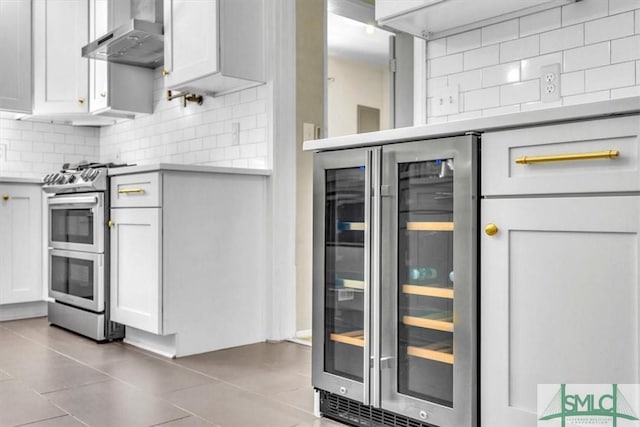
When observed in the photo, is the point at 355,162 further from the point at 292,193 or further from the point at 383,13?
the point at 292,193

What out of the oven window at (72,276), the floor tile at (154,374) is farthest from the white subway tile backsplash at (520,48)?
the oven window at (72,276)

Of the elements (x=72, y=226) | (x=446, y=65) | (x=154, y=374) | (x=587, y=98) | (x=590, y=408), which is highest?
(x=446, y=65)

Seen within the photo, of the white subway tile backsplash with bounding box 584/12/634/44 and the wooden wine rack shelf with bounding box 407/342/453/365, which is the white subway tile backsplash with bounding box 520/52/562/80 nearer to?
the white subway tile backsplash with bounding box 584/12/634/44

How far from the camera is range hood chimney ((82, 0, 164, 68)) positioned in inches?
140

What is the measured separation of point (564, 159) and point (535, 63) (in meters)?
0.93

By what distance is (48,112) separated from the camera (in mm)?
4406

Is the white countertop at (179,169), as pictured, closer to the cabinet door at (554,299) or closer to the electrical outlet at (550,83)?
the electrical outlet at (550,83)

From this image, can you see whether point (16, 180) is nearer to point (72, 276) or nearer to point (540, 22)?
point (72, 276)

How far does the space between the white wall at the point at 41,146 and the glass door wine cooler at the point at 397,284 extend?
342 cm

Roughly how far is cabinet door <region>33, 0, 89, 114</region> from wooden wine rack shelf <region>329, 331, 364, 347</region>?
126 inches

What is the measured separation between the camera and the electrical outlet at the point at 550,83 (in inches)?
87.4

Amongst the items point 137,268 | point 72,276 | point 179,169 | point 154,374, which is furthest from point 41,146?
point 154,374

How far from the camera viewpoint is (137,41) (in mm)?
3742

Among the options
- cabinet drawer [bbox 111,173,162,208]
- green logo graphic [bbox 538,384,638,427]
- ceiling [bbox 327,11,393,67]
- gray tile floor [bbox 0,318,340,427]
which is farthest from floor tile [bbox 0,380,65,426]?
ceiling [bbox 327,11,393,67]
